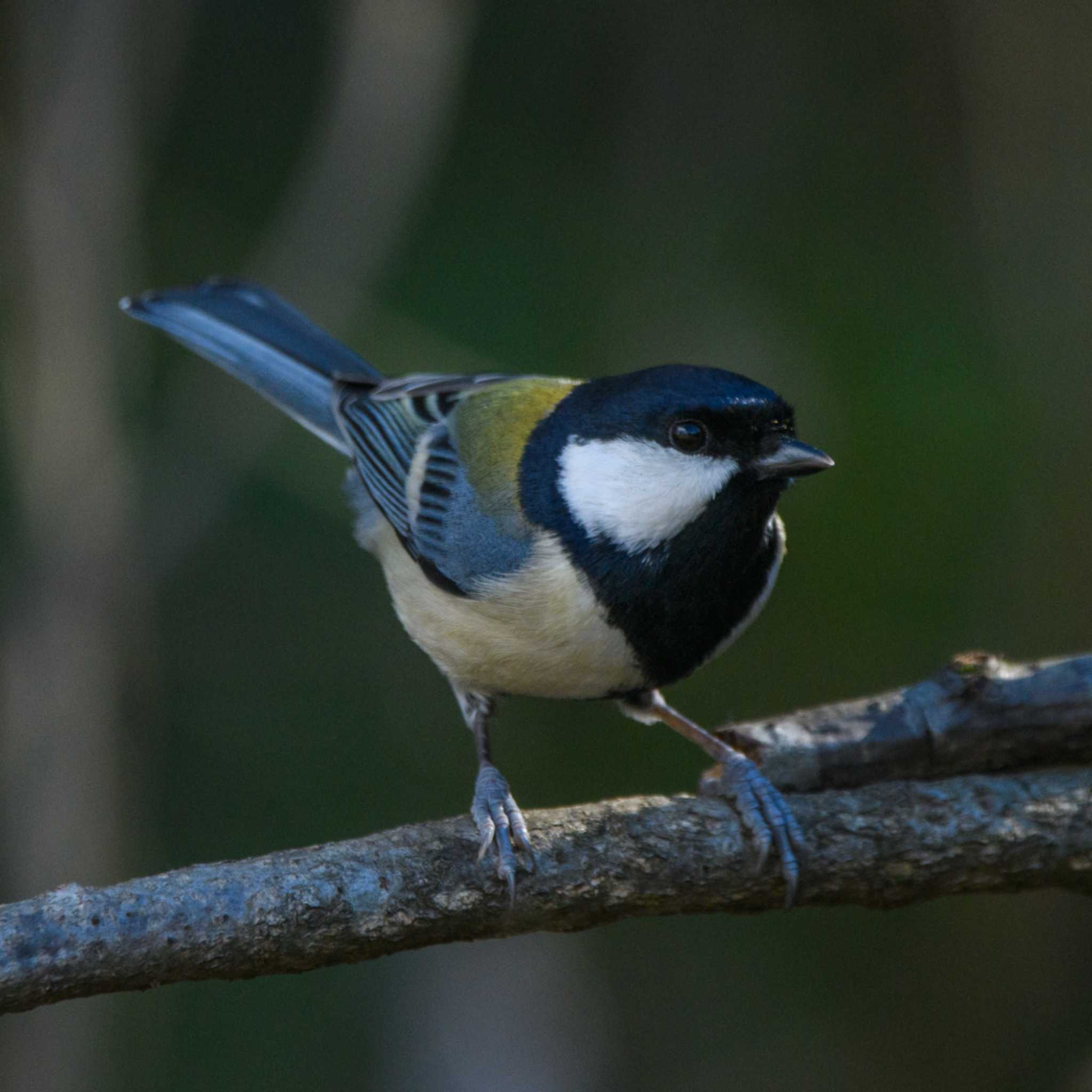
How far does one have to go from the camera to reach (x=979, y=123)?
4.00 meters

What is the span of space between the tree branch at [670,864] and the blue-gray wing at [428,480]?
1.84 feet

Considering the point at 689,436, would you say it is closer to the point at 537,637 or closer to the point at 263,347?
the point at 537,637

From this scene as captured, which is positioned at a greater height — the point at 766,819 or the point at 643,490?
the point at 643,490

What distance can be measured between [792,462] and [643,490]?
254mm

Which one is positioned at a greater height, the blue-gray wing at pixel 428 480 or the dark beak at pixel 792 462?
the dark beak at pixel 792 462

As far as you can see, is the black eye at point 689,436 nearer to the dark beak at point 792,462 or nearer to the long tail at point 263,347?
the dark beak at point 792,462

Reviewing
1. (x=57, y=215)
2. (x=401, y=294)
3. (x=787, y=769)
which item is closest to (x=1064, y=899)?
(x=787, y=769)

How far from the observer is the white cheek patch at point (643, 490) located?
7.15 ft

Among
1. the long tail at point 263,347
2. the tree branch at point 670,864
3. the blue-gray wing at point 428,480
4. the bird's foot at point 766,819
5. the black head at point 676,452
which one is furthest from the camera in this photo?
the long tail at point 263,347

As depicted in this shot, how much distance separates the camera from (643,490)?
2211 mm

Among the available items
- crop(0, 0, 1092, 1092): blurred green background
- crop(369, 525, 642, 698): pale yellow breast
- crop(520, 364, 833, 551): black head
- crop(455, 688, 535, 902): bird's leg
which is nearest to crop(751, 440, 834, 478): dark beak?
crop(520, 364, 833, 551): black head

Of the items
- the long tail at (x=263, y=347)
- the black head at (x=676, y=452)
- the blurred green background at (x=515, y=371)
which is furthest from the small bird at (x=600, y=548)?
the blurred green background at (x=515, y=371)

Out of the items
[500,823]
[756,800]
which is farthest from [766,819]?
[500,823]

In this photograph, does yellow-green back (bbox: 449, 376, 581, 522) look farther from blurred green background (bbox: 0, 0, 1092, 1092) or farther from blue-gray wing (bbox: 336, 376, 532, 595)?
blurred green background (bbox: 0, 0, 1092, 1092)
